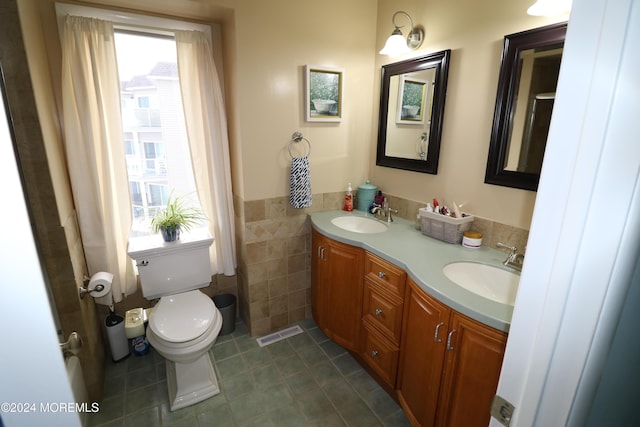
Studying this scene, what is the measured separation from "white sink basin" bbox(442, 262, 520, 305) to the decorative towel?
3.57 ft

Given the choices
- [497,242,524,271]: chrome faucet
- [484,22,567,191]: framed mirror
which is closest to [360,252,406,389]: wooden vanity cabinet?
[497,242,524,271]: chrome faucet

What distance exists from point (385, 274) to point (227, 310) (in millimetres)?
1376

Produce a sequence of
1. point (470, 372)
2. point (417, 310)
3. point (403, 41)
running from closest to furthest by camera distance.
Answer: point (470, 372), point (417, 310), point (403, 41)

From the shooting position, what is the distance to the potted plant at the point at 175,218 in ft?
6.84

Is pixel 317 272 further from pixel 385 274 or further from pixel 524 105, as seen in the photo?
pixel 524 105

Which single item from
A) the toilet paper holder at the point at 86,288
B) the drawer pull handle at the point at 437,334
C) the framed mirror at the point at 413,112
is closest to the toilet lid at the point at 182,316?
the toilet paper holder at the point at 86,288

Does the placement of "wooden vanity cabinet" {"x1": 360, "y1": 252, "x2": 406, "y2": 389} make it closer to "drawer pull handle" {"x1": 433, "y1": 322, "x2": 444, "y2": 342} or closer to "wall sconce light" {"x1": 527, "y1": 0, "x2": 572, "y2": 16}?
"drawer pull handle" {"x1": 433, "y1": 322, "x2": 444, "y2": 342}

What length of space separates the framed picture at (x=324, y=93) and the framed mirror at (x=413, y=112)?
347mm

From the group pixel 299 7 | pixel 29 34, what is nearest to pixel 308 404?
pixel 29 34

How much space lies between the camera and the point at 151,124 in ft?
6.86

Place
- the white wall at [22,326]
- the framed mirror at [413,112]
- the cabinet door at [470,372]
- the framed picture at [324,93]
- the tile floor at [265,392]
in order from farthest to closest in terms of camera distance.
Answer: the framed picture at [324,93], the framed mirror at [413,112], the tile floor at [265,392], the cabinet door at [470,372], the white wall at [22,326]

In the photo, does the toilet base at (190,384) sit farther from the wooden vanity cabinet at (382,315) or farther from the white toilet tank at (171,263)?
the wooden vanity cabinet at (382,315)

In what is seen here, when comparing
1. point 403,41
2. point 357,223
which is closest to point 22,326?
point 357,223

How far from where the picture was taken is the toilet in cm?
176
